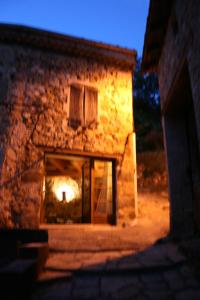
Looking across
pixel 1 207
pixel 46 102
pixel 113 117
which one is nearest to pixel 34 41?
pixel 46 102

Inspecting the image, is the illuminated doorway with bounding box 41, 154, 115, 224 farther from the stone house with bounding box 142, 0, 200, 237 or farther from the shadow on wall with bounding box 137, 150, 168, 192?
the stone house with bounding box 142, 0, 200, 237

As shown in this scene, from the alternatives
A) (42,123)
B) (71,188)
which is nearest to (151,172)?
(71,188)

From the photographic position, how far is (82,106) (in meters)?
8.52

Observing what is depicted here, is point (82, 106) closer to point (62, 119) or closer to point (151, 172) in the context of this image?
point (62, 119)

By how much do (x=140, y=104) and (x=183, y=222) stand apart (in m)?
18.9

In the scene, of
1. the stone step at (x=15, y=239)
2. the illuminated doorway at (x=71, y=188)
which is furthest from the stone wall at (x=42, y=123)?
the stone step at (x=15, y=239)

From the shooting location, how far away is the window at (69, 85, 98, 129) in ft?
27.2

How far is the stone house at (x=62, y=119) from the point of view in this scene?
717 cm

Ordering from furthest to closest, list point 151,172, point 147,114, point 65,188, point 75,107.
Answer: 1. point 147,114
2. point 151,172
3. point 65,188
4. point 75,107

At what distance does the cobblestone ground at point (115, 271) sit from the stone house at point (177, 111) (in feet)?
3.16

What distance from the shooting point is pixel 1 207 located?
6.70m

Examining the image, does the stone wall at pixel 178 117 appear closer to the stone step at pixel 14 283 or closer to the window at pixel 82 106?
the window at pixel 82 106

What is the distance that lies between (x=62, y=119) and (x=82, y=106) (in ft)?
3.31

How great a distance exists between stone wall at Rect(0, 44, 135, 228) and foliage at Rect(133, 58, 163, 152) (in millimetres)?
7883
